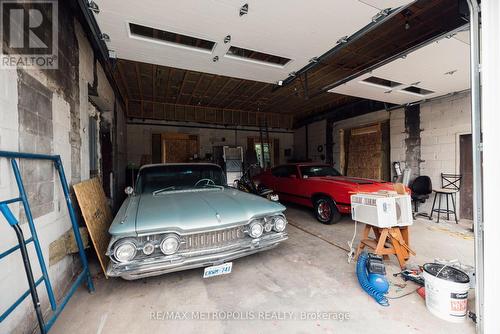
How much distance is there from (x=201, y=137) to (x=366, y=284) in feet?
28.6

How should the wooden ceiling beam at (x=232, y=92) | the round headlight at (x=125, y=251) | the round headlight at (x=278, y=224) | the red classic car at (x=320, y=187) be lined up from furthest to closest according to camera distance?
the wooden ceiling beam at (x=232, y=92) < the red classic car at (x=320, y=187) < the round headlight at (x=278, y=224) < the round headlight at (x=125, y=251)

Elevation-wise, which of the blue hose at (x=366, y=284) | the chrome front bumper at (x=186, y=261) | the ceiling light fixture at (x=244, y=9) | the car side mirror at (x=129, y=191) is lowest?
the blue hose at (x=366, y=284)

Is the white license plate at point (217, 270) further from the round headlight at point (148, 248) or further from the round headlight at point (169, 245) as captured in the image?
the round headlight at point (148, 248)

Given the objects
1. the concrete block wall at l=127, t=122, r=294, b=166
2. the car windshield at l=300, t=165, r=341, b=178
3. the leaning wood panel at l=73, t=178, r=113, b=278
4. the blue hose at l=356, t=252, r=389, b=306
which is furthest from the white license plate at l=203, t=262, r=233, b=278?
the concrete block wall at l=127, t=122, r=294, b=166

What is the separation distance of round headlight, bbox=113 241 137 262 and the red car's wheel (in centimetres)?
386

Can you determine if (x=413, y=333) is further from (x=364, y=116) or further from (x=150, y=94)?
(x=150, y=94)

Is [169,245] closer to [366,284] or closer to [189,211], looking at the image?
[189,211]

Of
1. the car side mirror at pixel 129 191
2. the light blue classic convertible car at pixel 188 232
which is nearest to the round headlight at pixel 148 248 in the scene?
the light blue classic convertible car at pixel 188 232

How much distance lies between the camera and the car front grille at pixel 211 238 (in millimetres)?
2180

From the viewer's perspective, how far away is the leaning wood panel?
2.27 metres

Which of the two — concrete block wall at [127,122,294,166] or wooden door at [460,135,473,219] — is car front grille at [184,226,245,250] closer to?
wooden door at [460,135,473,219]

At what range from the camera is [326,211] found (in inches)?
187

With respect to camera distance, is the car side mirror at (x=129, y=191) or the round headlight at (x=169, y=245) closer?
the round headlight at (x=169, y=245)

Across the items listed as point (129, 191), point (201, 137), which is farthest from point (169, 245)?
point (201, 137)
